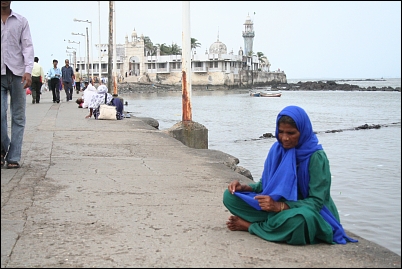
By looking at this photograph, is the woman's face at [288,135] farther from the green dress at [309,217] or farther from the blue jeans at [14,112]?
the blue jeans at [14,112]

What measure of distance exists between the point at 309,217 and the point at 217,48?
105m

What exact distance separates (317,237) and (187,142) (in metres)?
7.34

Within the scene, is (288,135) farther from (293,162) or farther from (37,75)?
(37,75)

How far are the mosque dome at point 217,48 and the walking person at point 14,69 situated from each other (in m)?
102

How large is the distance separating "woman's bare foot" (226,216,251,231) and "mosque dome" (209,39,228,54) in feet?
340

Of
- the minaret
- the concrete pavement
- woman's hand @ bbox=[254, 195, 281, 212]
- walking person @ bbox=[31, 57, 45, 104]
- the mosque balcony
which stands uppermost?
the minaret

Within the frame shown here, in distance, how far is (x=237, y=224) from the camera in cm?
386

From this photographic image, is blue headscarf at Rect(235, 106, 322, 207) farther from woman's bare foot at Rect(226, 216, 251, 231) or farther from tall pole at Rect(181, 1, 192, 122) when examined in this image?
tall pole at Rect(181, 1, 192, 122)

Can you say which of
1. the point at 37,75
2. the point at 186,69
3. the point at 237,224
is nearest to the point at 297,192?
the point at 237,224

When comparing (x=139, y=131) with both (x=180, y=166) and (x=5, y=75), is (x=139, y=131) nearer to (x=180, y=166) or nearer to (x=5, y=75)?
(x=180, y=166)

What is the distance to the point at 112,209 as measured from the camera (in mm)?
4406

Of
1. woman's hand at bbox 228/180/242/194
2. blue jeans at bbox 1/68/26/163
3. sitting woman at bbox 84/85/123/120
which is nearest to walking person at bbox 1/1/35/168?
blue jeans at bbox 1/68/26/163

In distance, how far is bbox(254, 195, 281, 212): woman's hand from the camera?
362 centimetres

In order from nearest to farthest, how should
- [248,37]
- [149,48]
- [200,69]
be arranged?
[200,69] < [149,48] < [248,37]
